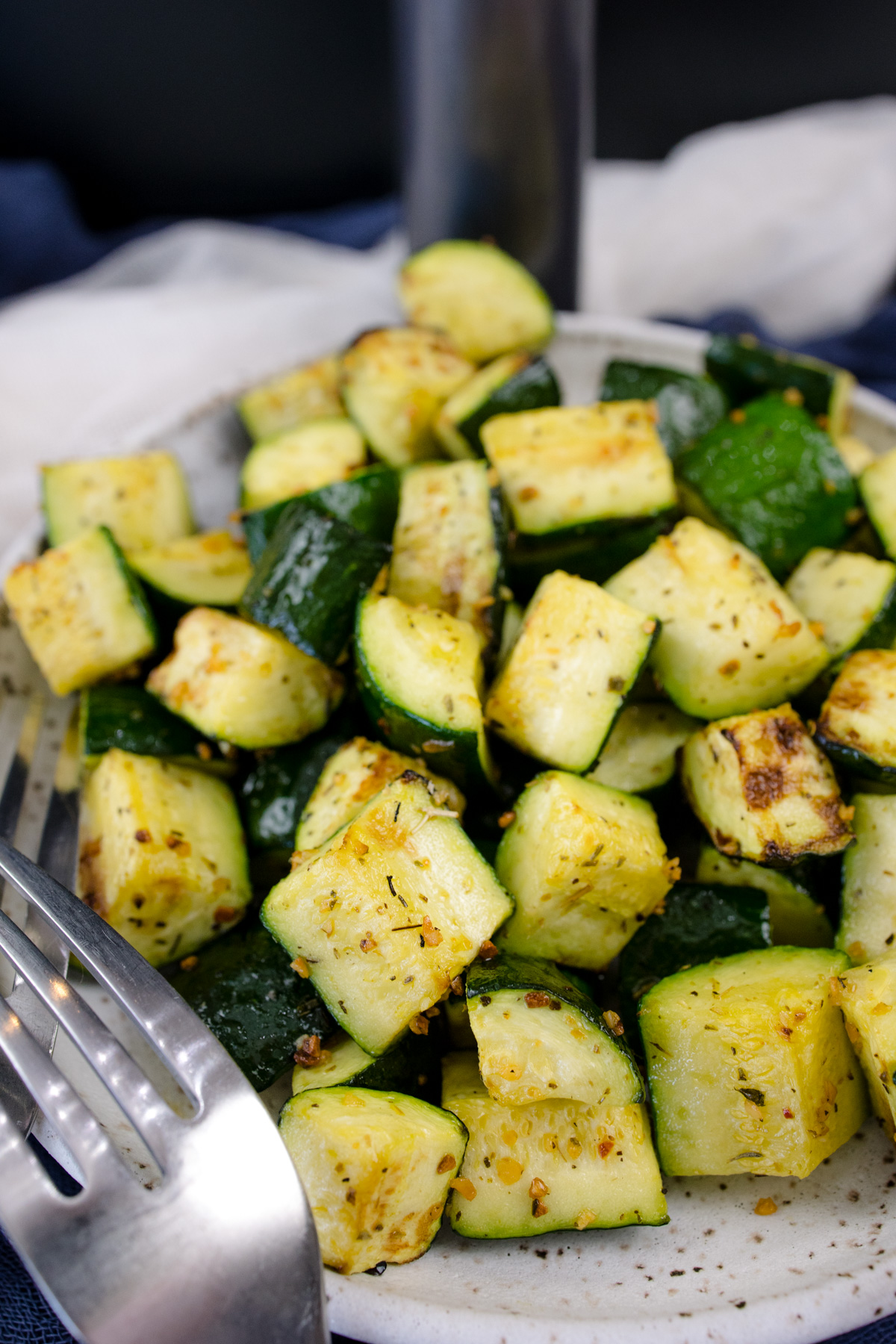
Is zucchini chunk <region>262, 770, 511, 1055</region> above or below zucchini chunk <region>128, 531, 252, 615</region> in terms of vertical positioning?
below

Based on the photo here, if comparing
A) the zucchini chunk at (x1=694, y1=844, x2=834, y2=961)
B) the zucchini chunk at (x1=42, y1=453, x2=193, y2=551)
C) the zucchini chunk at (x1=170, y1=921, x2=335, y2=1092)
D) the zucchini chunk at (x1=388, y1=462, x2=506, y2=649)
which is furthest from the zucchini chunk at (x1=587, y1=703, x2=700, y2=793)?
the zucchini chunk at (x1=42, y1=453, x2=193, y2=551)

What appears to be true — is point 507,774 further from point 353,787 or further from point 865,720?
point 865,720

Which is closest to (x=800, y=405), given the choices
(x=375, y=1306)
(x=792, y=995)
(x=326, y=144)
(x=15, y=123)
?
(x=792, y=995)

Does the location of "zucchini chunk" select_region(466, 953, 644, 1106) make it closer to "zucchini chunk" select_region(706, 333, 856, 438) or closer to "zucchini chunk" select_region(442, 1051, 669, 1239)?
"zucchini chunk" select_region(442, 1051, 669, 1239)

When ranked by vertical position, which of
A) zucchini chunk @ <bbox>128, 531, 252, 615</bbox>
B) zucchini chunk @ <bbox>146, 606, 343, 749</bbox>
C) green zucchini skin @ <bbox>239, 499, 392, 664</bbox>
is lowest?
zucchini chunk @ <bbox>146, 606, 343, 749</bbox>

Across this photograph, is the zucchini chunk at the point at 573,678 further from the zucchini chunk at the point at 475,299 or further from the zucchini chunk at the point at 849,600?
the zucchini chunk at the point at 475,299

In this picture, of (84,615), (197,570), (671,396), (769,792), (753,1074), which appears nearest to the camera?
(753,1074)

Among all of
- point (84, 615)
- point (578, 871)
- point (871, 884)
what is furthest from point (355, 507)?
point (871, 884)

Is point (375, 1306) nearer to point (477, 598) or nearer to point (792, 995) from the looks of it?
point (792, 995)
